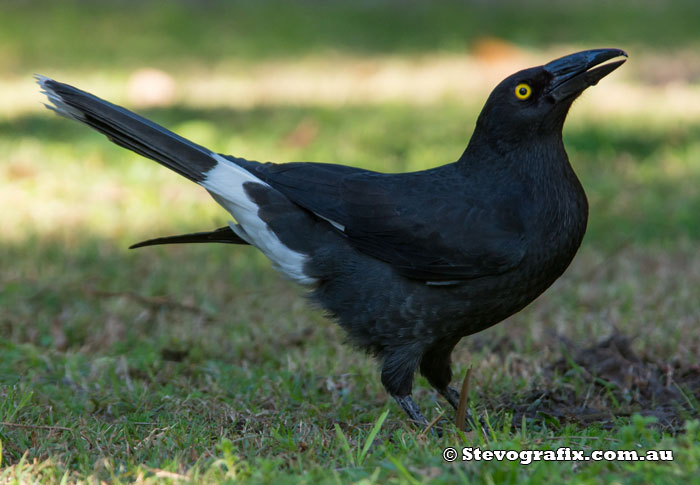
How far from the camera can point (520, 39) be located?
571 inches

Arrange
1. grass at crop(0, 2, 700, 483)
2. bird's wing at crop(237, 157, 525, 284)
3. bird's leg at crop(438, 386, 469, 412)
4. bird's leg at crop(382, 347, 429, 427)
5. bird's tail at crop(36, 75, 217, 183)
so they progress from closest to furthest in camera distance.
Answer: grass at crop(0, 2, 700, 483) < bird's wing at crop(237, 157, 525, 284) < bird's leg at crop(382, 347, 429, 427) < bird's tail at crop(36, 75, 217, 183) < bird's leg at crop(438, 386, 469, 412)

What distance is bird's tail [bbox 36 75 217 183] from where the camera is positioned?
11.9 feet

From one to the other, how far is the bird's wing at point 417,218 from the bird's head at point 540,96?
27 cm

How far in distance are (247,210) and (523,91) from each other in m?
1.19

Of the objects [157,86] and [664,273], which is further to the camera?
[157,86]

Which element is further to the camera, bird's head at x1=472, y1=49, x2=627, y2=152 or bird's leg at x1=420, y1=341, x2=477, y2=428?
bird's leg at x1=420, y1=341, x2=477, y2=428

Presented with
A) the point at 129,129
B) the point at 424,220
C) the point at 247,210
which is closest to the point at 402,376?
the point at 424,220

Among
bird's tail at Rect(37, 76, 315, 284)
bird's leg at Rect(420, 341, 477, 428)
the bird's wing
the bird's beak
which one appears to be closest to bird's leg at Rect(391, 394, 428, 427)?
bird's leg at Rect(420, 341, 477, 428)

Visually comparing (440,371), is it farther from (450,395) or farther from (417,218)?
(417,218)

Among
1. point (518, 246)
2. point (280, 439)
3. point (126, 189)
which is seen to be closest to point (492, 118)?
point (518, 246)

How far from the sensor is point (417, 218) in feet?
11.7

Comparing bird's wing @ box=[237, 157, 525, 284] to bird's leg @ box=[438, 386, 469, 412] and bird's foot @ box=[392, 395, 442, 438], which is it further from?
bird's leg @ box=[438, 386, 469, 412]

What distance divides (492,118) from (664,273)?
2242 mm

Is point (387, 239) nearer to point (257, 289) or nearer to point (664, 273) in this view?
point (257, 289)
